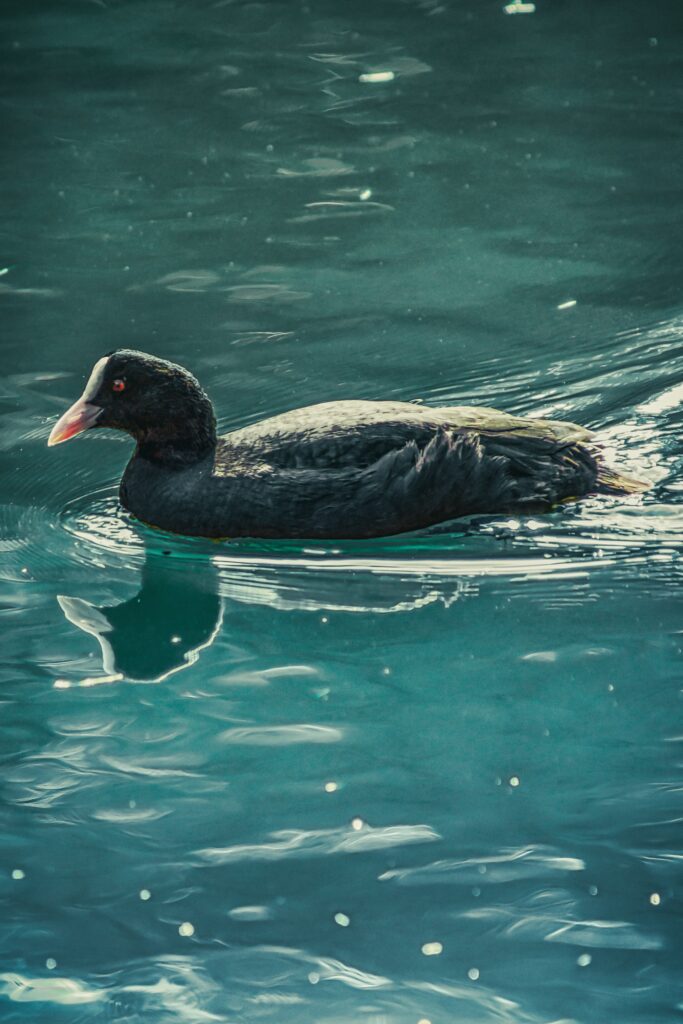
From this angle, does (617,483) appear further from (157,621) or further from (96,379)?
(96,379)

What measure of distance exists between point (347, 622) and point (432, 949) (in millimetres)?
1862

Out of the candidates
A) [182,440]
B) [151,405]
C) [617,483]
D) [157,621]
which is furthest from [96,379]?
[617,483]

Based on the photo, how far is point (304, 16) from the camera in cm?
1454

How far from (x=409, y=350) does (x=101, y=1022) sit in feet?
16.9

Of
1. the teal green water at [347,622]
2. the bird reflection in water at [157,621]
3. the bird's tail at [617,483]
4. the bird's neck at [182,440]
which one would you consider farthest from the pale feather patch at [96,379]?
the bird's tail at [617,483]

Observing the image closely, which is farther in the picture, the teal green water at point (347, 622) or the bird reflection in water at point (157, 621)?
the bird reflection in water at point (157, 621)

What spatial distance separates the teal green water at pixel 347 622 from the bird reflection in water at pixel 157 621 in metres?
0.01

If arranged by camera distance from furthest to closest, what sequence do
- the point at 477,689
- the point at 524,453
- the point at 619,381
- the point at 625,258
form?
the point at 625,258 → the point at 619,381 → the point at 524,453 → the point at 477,689

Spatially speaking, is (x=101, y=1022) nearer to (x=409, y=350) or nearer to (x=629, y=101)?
(x=409, y=350)

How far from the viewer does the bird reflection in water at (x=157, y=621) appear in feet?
17.3

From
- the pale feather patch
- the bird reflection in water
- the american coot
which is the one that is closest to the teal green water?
the bird reflection in water

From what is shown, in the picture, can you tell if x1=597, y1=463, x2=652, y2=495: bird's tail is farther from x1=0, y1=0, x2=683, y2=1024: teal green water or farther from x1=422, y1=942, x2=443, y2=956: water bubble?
x1=422, y1=942, x2=443, y2=956: water bubble

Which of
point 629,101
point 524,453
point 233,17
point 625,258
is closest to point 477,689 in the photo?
point 524,453

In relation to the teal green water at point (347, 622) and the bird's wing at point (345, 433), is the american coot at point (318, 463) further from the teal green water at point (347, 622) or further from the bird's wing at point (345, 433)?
the teal green water at point (347, 622)
